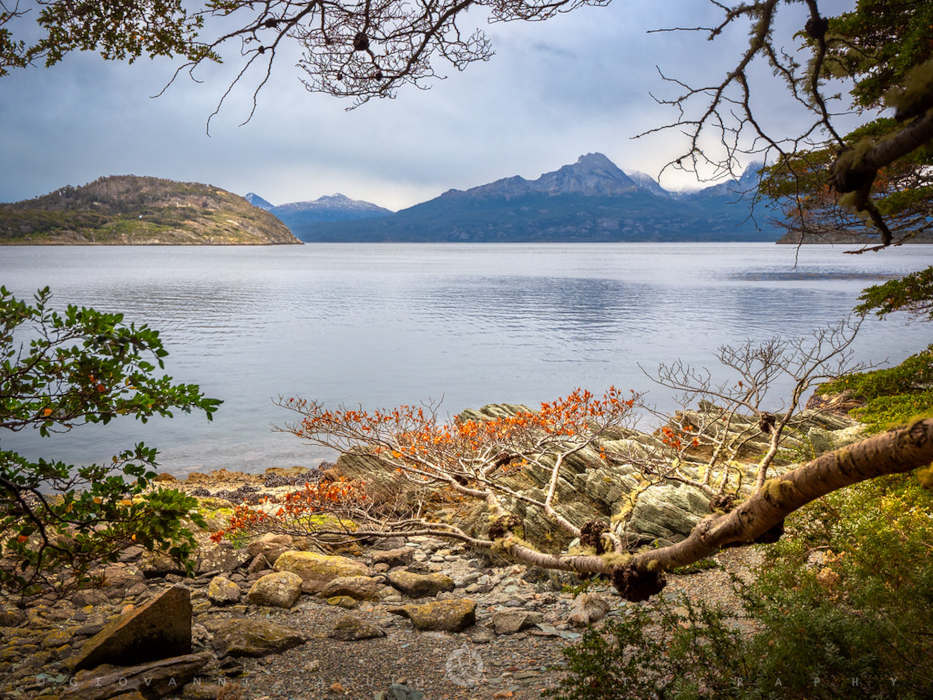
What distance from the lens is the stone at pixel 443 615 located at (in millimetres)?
7133

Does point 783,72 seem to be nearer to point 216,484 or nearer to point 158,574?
point 158,574

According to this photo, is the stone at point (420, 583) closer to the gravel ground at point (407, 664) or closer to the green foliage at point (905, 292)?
the gravel ground at point (407, 664)

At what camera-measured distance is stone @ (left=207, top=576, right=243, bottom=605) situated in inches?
313

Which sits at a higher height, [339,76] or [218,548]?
[339,76]

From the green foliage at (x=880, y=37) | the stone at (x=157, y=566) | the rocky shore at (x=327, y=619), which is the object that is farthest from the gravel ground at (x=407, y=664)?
the green foliage at (x=880, y=37)

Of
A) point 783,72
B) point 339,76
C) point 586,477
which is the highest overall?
point 339,76

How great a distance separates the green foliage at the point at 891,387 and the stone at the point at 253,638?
8400mm

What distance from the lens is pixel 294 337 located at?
40.2 meters

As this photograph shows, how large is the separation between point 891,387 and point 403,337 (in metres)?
32.9

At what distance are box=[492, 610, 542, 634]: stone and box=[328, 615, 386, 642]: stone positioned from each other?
4.62ft

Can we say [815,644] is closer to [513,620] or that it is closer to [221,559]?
[513,620]

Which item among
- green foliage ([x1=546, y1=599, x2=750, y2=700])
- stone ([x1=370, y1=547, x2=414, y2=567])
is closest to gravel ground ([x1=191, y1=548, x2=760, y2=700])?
green foliage ([x1=546, y1=599, x2=750, y2=700])

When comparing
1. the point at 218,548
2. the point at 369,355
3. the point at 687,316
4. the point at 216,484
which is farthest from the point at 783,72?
the point at 687,316

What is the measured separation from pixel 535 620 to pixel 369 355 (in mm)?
28751
